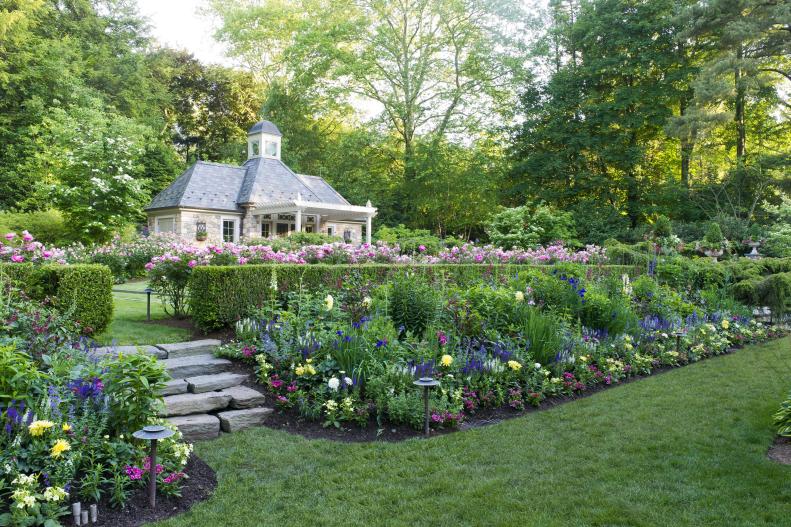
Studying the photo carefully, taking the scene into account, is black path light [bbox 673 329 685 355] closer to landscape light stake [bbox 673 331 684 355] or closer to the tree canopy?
landscape light stake [bbox 673 331 684 355]

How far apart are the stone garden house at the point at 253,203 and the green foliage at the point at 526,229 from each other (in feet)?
18.8

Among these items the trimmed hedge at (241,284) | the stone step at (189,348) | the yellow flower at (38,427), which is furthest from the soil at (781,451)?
the stone step at (189,348)

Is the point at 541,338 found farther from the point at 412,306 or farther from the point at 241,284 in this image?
the point at 241,284

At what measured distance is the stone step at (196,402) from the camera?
3.89 meters

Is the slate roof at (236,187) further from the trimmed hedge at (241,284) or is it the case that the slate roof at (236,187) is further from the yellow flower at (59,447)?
the yellow flower at (59,447)

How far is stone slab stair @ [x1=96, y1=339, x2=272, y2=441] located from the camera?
3768 mm

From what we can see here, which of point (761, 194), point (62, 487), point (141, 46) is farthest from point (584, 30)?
point (62, 487)

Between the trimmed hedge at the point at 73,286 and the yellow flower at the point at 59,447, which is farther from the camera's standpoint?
the trimmed hedge at the point at 73,286

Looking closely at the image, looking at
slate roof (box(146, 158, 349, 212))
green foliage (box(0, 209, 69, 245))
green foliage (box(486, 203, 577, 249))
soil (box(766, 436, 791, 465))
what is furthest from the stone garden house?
soil (box(766, 436, 791, 465))

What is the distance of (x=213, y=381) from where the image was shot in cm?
436

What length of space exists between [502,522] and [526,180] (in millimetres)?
21022

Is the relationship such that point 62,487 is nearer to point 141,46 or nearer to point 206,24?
point 141,46

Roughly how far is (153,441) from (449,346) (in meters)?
2.74

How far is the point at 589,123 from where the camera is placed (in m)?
20.5
